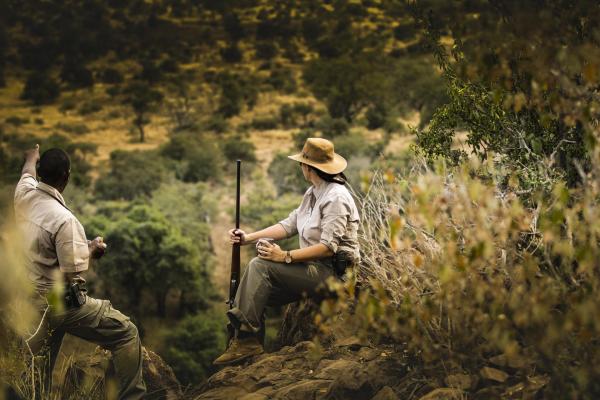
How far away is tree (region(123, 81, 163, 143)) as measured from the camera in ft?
137

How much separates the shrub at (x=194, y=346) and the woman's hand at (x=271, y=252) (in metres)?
11.7

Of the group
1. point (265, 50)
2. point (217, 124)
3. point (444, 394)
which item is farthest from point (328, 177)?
point (265, 50)

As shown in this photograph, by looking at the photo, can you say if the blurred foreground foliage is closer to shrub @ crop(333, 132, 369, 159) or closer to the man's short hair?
the man's short hair

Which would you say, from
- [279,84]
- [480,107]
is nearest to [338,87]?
[279,84]

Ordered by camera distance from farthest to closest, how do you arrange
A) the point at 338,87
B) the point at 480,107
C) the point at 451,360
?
the point at 338,87
the point at 480,107
the point at 451,360

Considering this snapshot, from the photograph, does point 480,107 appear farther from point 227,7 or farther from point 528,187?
point 227,7

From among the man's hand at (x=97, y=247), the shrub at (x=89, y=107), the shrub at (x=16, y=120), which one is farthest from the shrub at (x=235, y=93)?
the man's hand at (x=97, y=247)

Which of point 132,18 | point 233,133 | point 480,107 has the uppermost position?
point 480,107

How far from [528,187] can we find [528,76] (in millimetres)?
757

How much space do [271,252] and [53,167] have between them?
1.26 metres

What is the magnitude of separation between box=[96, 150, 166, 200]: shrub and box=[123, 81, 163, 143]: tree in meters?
9.11

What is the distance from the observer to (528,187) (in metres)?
4.54

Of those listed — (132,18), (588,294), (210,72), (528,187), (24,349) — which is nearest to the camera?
(588,294)

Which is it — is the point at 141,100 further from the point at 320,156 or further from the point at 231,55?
the point at 320,156
